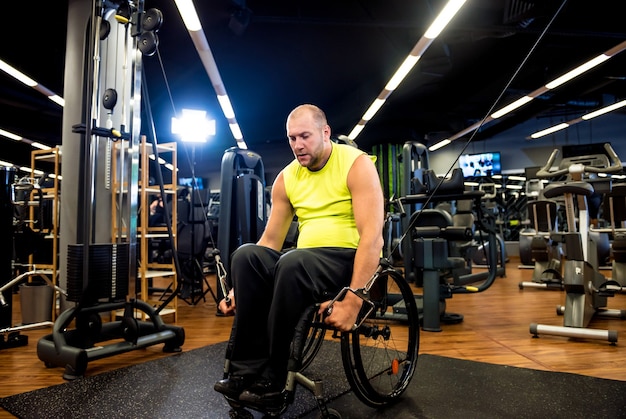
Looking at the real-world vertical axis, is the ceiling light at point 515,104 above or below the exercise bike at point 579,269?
above

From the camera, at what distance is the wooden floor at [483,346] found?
2230mm

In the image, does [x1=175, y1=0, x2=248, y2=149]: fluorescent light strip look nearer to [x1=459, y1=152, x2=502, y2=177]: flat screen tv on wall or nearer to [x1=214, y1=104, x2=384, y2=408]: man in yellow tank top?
[x1=214, y1=104, x2=384, y2=408]: man in yellow tank top

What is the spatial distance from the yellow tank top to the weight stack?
1289 mm

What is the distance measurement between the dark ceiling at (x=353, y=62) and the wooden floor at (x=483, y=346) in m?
2.14

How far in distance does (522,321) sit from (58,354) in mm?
3259

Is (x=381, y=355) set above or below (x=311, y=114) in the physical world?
below

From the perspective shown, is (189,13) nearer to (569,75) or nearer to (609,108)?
(569,75)

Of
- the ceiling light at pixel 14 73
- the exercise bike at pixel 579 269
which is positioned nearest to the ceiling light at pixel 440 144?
the exercise bike at pixel 579 269

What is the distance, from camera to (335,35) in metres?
8.51

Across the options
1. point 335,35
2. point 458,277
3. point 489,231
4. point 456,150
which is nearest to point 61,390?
point 458,277

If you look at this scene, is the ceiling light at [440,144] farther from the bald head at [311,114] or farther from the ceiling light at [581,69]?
the bald head at [311,114]

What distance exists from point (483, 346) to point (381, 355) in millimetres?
746

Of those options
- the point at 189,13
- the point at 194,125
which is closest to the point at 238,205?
the point at 189,13

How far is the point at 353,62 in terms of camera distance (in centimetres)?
966
